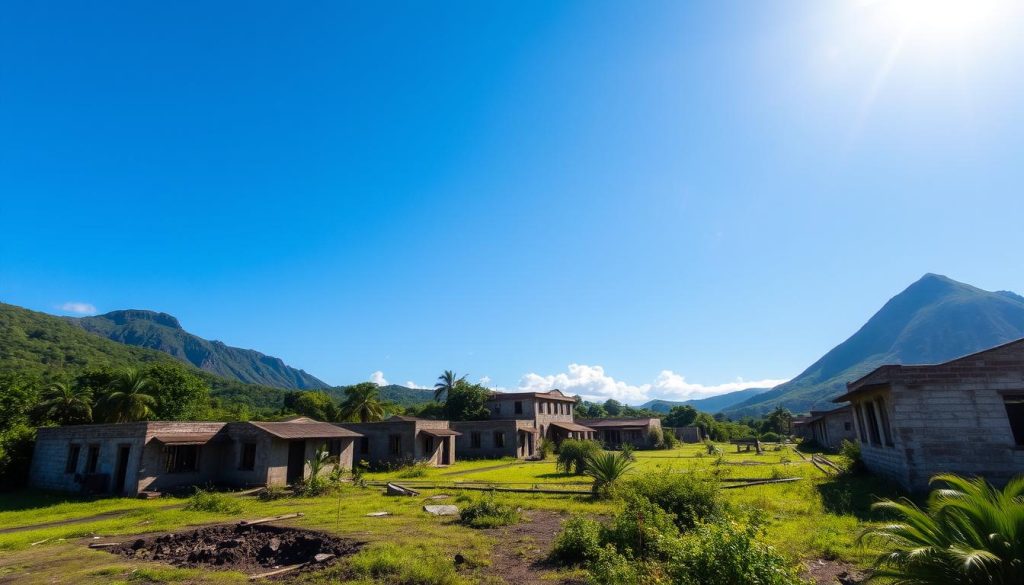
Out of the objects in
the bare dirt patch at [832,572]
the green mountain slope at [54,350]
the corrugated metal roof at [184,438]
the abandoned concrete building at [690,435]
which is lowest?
the abandoned concrete building at [690,435]

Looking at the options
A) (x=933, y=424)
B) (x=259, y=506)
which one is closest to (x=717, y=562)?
(x=933, y=424)

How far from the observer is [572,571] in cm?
1015

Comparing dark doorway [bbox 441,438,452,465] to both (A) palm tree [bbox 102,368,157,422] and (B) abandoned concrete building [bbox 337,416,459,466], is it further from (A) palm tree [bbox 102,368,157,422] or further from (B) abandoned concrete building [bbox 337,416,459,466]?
(A) palm tree [bbox 102,368,157,422]

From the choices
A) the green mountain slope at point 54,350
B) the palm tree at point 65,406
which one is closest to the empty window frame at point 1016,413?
the palm tree at point 65,406

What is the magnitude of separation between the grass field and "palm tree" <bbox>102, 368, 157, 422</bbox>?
12.0m

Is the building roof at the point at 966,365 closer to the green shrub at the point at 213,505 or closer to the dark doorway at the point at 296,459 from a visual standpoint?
the green shrub at the point at 213,505

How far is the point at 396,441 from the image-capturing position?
38.1 metres

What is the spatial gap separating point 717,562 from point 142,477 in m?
27.4

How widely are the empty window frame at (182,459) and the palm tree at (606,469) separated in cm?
2111

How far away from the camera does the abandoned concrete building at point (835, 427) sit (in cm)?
4097

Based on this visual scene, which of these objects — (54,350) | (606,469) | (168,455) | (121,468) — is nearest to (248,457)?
(168,455)

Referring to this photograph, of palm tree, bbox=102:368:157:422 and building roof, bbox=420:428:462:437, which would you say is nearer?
palm tree, bbox=102:368:157:422

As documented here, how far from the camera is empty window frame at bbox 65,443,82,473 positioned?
85.5 ft

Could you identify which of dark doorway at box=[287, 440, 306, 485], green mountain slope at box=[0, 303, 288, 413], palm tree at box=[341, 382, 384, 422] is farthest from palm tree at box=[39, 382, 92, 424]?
green mountain slope at box=[0, 303, 288, 413]
